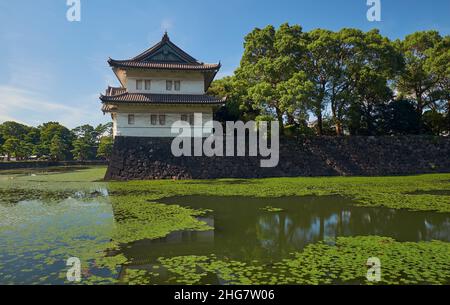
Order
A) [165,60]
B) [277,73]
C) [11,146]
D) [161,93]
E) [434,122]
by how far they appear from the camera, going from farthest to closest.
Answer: [11,146] < [434,122] < [277,73] < [165,60] < [161,93]

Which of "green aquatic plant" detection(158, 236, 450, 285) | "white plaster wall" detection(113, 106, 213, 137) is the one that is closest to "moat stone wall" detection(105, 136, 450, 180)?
"white plaster wall" detection(113, 106, 213, 137)

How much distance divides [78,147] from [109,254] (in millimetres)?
49437

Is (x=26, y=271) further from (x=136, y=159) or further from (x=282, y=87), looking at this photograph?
(x=282, y=87)

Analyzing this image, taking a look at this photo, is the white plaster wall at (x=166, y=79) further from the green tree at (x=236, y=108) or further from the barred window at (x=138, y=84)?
the green tree at (x=236, y=108)

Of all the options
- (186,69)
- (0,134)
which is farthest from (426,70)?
(0,134)

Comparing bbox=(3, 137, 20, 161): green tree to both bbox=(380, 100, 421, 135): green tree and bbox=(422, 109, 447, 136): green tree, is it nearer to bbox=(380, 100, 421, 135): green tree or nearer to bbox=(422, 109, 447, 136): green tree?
bbox=(380, 100, 421, 135): green tree

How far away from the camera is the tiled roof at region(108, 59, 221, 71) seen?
21516 mm

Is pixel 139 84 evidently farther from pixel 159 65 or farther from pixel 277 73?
pixel 277 73

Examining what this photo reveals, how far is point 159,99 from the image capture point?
2150 cm

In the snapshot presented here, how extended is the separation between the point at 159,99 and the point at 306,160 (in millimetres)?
11666

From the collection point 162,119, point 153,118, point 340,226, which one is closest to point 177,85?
point 162,119

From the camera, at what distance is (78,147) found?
5059cm

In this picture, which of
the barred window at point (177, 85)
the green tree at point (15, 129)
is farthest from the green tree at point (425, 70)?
the green tree at point (15, 129)
